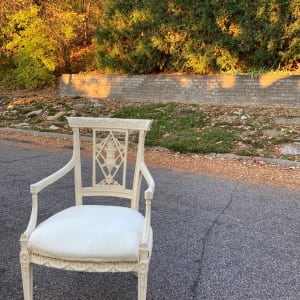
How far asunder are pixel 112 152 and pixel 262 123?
5818 mm

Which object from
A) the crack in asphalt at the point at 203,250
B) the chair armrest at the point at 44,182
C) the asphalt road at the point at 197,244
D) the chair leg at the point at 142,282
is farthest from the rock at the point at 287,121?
the chair leg at the point at 142,282

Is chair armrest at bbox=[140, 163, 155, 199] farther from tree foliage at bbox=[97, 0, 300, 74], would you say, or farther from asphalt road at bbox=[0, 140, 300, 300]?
tree foliage at bbox=[97, 0, 300, 74]

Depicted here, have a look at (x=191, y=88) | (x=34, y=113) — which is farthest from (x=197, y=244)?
(x=34, y=113)

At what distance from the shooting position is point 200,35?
1073 cm

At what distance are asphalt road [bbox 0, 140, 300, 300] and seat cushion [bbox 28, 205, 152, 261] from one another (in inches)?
22.4

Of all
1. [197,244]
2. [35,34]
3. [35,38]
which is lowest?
[197,244]

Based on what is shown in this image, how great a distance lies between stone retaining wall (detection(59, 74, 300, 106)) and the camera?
9516 mm

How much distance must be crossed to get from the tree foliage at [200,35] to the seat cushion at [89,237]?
356 inches

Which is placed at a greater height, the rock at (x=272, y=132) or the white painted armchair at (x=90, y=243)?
the white painted armchair at (x=90, y=243)

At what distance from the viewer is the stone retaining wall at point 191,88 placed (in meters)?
9.52

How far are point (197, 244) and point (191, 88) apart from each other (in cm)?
796

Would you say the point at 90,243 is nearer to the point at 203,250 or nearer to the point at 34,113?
the point at 203,250

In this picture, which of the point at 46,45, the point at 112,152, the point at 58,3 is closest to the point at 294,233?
the point at 112,152

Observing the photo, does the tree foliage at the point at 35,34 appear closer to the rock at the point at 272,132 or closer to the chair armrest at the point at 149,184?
the rock at the point at 272,132
